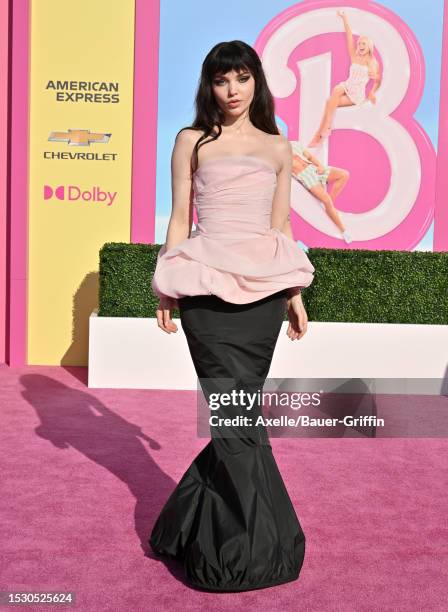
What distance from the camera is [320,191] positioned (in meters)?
7.84

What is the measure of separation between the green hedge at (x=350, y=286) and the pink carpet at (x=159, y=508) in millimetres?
1169

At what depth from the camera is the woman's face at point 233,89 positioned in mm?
2904

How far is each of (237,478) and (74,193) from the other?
531 cm

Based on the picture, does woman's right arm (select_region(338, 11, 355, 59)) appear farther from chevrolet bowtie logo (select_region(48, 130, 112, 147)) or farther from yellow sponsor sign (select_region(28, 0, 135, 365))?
chevrolet bowtie logo (select_region(48, 130, 112, 147))

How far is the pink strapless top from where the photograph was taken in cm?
286

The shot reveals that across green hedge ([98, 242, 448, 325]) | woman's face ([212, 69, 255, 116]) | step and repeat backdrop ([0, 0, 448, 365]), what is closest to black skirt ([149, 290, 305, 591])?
woman's face ([212, 69, 255, 116])

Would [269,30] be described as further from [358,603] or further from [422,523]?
[358,603]

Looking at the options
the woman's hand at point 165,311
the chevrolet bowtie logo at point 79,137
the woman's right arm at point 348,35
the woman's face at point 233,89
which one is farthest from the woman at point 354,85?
the woman's hand at point 165,311

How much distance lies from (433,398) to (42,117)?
4.49 metres

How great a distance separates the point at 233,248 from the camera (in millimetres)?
2912

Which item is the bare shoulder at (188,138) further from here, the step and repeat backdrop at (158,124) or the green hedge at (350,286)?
the step and repeat backdrop at (158,124)

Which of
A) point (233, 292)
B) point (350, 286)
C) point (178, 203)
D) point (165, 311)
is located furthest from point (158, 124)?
point (233, 292)

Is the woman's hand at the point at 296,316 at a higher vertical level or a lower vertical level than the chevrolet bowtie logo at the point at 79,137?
lower

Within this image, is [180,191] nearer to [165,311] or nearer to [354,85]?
[165,311]
